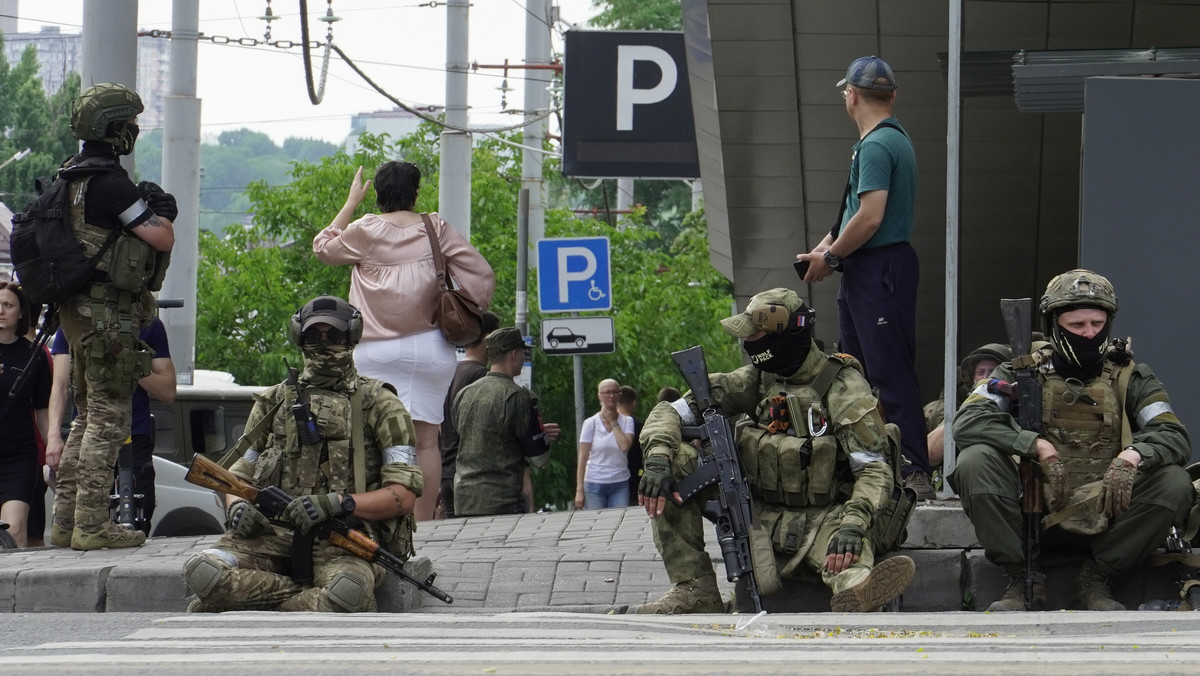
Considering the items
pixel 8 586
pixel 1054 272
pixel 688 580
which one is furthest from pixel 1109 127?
pixel 1054 272

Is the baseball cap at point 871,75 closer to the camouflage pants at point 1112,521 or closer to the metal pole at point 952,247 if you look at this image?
the metal pole at point 952,247

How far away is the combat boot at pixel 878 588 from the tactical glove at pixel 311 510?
1894 millimetres

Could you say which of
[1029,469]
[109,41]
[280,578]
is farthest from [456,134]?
[1029,469]

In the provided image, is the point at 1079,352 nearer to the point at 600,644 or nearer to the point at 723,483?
the point at 723,483

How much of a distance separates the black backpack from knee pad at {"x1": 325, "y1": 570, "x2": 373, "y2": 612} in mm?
1878

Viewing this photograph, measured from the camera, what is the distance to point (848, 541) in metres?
6.33

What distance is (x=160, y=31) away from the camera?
64.3ft

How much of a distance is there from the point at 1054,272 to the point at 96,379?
408 inches

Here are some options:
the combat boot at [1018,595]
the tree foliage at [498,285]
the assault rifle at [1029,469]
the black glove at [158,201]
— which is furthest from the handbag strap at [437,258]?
the tree foliage at [498,285]

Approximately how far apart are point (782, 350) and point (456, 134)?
32.9 ft

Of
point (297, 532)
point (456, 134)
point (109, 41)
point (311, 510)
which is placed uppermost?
point (456, 134)

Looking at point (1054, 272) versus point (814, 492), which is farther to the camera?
point (1054, 272)

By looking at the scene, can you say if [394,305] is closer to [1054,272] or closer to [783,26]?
[783,26]

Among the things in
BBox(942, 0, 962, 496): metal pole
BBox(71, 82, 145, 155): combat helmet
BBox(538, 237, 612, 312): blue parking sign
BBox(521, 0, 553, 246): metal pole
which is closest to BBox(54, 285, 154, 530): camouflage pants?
BBox(71, 82, 145, 155): combat helmet
